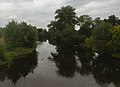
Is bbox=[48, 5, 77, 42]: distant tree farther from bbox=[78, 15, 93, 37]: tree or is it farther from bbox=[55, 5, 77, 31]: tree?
bbox=[78, 15, 93, 37]: tree

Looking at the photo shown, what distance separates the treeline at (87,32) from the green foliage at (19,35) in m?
26.4

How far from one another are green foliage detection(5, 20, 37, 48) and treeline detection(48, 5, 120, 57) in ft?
86.8

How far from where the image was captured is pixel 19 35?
98375 millimetres

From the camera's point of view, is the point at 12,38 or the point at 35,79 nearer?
the point at 35,79

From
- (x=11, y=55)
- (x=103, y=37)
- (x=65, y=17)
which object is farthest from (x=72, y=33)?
(x=11, y=55)

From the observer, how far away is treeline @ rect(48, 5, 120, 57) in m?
75.5

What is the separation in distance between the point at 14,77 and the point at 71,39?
7930 cm

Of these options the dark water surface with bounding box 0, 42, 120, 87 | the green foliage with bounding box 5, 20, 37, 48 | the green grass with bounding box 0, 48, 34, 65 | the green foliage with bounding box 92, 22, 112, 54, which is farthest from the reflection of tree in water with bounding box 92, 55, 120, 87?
the green foliage with bounding box 5, 20, 37, 48

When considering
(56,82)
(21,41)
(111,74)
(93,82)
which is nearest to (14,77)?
(56,82)

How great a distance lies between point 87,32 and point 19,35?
49.4m

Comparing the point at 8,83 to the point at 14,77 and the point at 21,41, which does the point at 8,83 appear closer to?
the point at 14,77

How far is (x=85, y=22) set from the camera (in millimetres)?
140000

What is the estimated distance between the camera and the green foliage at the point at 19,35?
9706 centimetres

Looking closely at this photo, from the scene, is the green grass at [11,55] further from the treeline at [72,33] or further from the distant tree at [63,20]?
the distant tree at [63,20]
